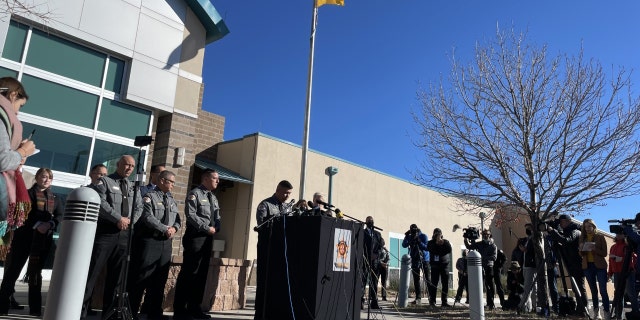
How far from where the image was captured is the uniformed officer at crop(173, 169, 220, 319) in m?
5.55

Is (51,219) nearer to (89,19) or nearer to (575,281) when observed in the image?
(89,19)

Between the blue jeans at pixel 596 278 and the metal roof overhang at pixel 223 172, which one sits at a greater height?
the metal roof overhang at pixel 223 172

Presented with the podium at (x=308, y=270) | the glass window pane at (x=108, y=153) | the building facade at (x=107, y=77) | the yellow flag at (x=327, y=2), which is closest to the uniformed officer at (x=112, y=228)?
the podium at (x=308, y=270)

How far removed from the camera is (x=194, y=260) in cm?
562

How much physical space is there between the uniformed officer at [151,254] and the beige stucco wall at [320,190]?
9.09 meters

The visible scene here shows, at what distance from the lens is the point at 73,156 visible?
959 cm

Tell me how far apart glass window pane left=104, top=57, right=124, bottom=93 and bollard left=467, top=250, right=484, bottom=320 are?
27.1 feet

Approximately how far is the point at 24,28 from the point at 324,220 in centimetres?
800

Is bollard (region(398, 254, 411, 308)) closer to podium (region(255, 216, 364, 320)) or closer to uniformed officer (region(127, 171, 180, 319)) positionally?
podium (region(255, 216, 364, 320))

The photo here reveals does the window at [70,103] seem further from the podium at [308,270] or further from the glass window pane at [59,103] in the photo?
the podium at [308,270]

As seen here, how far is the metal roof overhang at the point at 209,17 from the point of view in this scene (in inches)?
466

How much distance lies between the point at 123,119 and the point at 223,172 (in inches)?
226

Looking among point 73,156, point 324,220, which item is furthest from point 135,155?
point 324,220

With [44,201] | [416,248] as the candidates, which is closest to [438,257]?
[416,248]
